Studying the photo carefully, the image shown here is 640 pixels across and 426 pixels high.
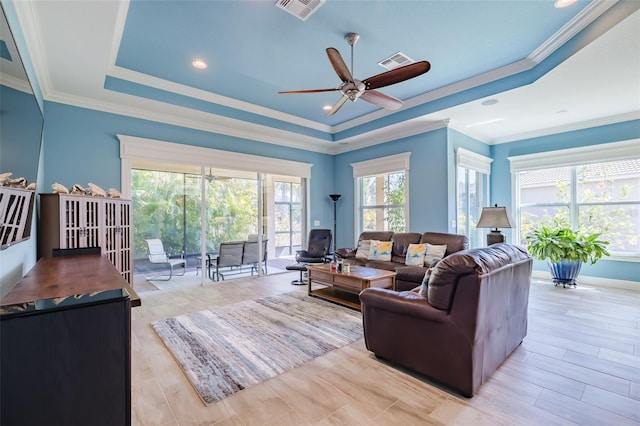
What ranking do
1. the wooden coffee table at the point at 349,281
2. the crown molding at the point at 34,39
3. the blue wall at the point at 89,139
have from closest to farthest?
the crown molding at the point at 34,39 < the wooden coffee table at the point at 349,281 < the blue wall at the point at 89,139

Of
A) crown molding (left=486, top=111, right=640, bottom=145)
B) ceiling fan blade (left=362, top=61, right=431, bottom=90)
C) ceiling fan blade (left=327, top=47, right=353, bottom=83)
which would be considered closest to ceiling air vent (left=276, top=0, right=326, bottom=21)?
ceiling fan blade (left=327, top=47, right=353, bottom=83)

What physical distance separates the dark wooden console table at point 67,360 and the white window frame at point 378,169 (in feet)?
17.3

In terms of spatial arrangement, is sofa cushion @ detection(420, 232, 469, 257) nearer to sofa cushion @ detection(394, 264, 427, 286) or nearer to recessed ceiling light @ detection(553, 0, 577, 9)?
sofa cushion @ detection(394, 264, 427, 286)

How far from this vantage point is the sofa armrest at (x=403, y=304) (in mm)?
2113

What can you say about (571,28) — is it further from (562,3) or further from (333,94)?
(333,94)

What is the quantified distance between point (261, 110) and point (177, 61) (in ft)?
5.85

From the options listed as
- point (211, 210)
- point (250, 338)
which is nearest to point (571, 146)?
point (250, 338)

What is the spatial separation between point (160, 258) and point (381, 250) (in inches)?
178

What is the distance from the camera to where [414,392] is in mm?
2094

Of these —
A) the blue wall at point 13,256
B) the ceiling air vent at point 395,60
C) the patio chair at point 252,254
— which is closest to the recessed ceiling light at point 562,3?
the ceiling air vent at point 395,60

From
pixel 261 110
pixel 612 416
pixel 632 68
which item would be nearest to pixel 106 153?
pixel 261 110

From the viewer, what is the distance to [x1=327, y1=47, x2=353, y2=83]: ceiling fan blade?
262 centimetres

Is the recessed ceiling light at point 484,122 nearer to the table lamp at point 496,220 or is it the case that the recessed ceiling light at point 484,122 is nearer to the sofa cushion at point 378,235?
the table lamp at point 496,220

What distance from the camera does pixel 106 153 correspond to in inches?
169
